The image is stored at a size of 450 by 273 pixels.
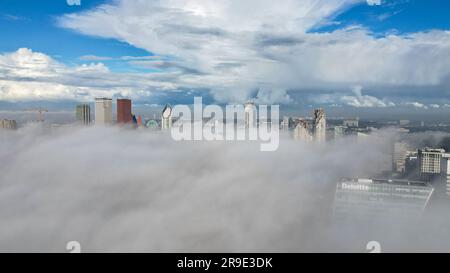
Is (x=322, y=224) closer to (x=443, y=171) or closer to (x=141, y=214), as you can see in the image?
(x=141, y=214)

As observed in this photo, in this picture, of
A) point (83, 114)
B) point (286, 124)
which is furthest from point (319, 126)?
point (83, 114)

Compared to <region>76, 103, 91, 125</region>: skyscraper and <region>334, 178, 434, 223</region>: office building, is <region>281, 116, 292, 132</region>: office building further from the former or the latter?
<region>76, 103, 91, 125</region>: skyscraper

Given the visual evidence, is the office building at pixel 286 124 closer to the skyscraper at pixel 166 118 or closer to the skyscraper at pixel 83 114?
the skyscraper at pixel 166 118

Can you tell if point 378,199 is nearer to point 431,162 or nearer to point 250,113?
point 431,162

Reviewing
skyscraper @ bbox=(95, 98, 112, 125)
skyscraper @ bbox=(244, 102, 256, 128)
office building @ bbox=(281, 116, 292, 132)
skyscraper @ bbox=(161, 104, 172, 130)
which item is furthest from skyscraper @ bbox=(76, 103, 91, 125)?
office building @ bbox=(281, 116, 292, 132)

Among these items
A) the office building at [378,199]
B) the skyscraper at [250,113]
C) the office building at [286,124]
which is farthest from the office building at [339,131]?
the skyscraper at [250,113]
